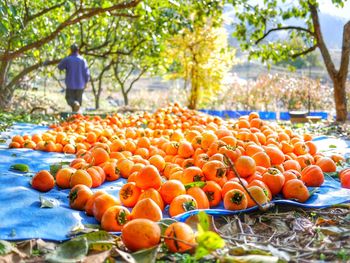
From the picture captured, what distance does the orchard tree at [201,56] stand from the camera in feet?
44.7

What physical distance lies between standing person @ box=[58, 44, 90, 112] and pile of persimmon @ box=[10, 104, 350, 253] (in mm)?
5623

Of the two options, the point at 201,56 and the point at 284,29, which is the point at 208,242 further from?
the point at 201,56

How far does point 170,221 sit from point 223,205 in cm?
60

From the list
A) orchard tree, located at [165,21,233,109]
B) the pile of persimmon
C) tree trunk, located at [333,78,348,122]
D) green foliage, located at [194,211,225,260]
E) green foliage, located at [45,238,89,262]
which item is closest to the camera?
green foliage, located at [194,211,225,260]

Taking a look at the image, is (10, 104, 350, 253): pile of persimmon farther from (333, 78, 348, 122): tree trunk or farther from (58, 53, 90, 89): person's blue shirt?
(58, 53, 90, 89): person's blue shirt

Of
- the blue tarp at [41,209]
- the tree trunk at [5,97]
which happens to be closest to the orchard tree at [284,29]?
the blue tarp at [41,209]

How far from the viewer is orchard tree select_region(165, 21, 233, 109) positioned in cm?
1361

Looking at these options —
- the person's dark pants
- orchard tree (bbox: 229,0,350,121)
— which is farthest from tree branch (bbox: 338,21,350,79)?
the person's dark pants

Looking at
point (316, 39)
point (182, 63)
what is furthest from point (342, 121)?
point (182, 63)

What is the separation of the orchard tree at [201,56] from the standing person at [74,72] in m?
4.27

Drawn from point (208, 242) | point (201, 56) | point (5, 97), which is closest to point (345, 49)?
point (201, 56)

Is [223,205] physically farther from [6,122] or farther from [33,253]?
[6,122]

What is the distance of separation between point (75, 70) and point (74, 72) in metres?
0.06

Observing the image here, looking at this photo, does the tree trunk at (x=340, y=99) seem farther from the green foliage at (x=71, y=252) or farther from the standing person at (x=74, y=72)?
the green foliage at (x=71, y=252)
